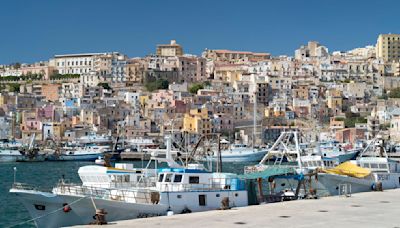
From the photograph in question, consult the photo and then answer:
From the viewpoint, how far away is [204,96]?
4439 inches

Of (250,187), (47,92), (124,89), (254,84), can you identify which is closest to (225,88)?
(254,84)

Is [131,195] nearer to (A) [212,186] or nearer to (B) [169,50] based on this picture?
(A) [212,186]

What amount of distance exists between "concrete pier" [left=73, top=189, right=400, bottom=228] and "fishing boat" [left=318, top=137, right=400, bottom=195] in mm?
3438

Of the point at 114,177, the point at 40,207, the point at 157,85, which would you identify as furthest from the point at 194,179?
the point at 157,85

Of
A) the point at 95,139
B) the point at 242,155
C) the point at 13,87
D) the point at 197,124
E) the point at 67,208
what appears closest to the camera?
the point at 67,208

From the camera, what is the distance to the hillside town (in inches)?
3856

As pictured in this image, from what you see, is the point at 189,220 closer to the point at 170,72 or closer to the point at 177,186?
the point at 177,186

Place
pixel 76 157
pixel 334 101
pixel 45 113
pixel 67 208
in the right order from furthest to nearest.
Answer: pixel 334 101 < pixel 45 113 < pixel 76 157 < pixel 67 208

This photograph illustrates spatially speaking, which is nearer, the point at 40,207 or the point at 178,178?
the point at 40,207

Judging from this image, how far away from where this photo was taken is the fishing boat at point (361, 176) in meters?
29.6

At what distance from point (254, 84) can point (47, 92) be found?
33.3 meters

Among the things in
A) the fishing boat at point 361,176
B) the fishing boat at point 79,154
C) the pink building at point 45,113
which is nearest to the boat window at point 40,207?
the fishing boat at point 361,176

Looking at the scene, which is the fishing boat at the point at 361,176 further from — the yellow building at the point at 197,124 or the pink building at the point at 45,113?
the pink building at the point at 45,113

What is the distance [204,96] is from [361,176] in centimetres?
8227
